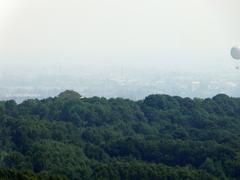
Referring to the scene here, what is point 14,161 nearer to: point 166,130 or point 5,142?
point 5,142

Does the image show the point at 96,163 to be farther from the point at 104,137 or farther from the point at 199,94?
the point at 199,94

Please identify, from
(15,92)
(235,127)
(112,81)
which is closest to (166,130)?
(235,127)

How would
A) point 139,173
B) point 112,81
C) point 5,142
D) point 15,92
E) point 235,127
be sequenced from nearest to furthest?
point 139,173 < point 5,142 < point 235,127 < point 15,92 < point 112,81

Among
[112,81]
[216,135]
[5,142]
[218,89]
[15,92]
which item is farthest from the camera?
[112,81]

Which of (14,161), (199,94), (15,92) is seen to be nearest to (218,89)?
(199,94)

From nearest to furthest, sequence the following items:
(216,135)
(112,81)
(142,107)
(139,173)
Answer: (139,173), (216,135), (142,107), (112,81)

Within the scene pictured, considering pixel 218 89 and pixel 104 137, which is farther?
pixel 218 89
